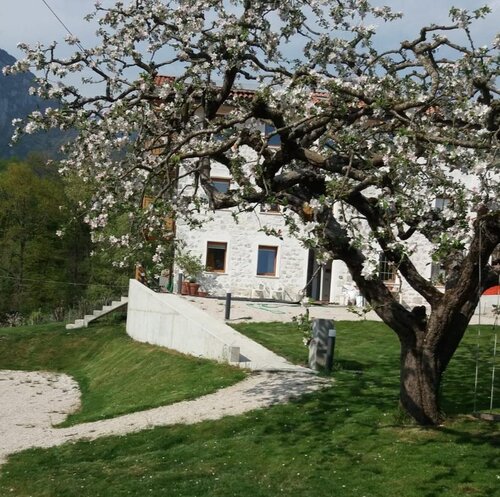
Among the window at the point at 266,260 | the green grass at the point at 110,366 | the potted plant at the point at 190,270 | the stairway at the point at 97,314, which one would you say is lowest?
the green grass at the point at 110,366

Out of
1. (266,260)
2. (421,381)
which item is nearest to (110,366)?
(266,260)

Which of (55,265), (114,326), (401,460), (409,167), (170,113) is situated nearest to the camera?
(409,167)

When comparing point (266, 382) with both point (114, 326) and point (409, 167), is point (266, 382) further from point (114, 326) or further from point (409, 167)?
point (114, 326)

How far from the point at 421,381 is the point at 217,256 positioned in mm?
25968

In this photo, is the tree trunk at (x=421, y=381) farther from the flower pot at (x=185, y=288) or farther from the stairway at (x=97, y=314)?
the flower pot at (x=185, y=288)

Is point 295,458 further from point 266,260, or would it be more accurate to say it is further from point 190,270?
point 266,260

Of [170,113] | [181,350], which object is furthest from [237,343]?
[170,113]

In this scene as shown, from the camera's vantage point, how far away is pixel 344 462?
33.3ft

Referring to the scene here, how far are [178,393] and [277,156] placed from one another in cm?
700

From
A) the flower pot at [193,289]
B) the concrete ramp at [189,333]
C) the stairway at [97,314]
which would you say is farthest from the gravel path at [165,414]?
the flower pot at [193,289]

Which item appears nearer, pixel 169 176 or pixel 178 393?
pixel 169 176

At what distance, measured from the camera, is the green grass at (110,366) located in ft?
53.6

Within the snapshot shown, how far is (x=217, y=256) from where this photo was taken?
36688mm

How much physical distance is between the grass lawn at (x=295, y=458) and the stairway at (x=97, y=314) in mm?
20229
